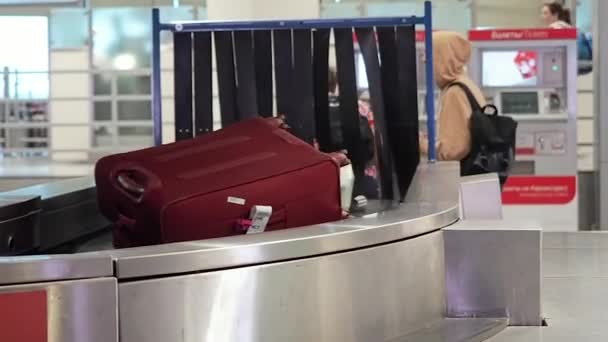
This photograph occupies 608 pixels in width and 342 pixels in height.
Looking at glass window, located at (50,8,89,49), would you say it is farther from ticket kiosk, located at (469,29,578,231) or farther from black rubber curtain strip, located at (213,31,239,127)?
black rubber curtain strip, located at (213,31,239,127)

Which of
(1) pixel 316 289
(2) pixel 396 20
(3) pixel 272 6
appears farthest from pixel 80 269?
(3) pixel 272 6

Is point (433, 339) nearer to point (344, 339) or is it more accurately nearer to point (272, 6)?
point (344, 339)

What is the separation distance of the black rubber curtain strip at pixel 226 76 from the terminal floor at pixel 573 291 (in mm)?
1226

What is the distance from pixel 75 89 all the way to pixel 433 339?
928cm

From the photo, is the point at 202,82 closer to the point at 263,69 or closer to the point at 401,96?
the point at 263,69

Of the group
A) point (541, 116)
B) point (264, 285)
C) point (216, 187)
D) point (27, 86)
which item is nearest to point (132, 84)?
point (27, 86)

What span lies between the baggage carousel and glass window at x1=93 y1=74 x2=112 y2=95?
8339 millimetres

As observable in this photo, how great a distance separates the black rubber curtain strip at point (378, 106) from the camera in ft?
9.52

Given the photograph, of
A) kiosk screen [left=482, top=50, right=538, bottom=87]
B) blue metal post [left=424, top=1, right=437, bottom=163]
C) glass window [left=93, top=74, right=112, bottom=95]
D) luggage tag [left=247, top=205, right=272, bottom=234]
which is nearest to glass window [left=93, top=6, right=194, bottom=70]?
glass window [left=93, top=74, right=112, bottom=95]

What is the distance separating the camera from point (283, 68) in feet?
9.89

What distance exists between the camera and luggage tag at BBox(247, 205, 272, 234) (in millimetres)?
1785

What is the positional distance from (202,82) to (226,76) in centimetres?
9

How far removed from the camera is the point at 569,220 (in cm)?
710

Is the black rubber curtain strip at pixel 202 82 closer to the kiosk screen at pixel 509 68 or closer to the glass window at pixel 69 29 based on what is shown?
the kiosk screen at pixel 509 68
